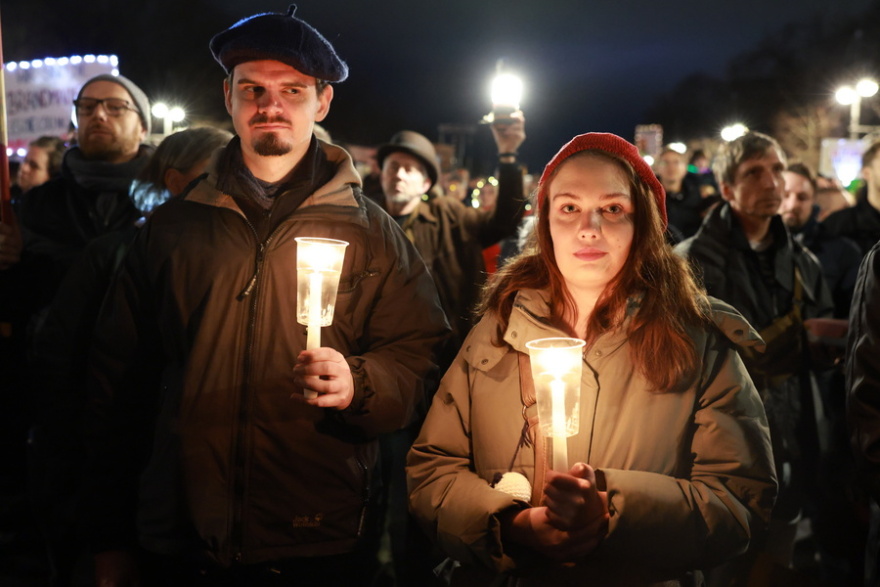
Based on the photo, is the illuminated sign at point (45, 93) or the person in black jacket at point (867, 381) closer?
the person in black jacket at point (867, 381)

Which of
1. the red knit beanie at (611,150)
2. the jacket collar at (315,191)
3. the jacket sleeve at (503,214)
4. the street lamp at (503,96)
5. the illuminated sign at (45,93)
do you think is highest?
the illuminated sign at (45,93)

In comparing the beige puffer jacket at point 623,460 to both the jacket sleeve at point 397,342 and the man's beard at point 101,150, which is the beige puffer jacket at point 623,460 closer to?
the jacket sleeve at point 397,342

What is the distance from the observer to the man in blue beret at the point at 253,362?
3.03m

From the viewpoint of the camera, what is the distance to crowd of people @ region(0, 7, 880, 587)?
253 cm

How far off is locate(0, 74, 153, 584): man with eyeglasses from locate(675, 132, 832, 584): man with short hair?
337 cm

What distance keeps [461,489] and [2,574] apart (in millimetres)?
4282

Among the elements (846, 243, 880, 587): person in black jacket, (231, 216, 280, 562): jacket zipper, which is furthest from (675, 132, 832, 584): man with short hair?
(231, 216, 280, 562): jacket zipper

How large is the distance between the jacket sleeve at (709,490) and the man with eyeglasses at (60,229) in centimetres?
307

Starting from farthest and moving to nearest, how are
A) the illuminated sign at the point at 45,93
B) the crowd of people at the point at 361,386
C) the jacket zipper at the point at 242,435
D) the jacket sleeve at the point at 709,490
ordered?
the illuminated sign at the point at 45,93 → the jacket zipper at the point at 242,435 → the crowd of people at the point at 361,386 → the jacket sleeve at the point at 709,490

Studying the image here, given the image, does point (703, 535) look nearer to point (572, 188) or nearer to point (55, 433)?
point (572, 188)

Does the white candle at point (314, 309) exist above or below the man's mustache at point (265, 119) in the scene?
below

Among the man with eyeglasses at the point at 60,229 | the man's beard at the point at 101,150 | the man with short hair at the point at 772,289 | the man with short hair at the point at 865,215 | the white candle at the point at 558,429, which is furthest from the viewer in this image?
the man with short hair at the point at 865,215

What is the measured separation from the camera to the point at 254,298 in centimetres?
307

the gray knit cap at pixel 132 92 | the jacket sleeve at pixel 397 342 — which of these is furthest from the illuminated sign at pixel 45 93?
the jacket sleeve at pixel 397 342
